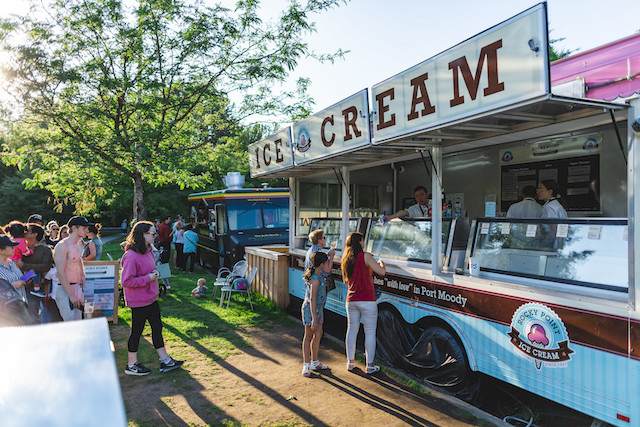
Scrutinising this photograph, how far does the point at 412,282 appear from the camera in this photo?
4.98m

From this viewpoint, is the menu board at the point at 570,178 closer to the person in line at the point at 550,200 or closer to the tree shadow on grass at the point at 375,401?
the person in line at the point at 550,200

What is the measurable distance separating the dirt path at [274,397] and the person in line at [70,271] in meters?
1.13

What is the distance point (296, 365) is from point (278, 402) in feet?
3.43

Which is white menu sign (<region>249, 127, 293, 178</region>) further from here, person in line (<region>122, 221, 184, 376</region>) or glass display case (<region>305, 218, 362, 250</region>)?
person in line (<region>122, 221, 184, 376</region>)

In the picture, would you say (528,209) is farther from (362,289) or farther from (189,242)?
(189,242)

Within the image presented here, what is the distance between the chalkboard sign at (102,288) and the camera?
7.24m

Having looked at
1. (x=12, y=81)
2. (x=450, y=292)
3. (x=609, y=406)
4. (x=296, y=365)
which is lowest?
(x=296, y=365)

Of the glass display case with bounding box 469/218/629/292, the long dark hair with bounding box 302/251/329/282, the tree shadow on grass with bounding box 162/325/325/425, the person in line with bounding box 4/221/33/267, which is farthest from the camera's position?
the person in line with bounding box 4/221/33/267

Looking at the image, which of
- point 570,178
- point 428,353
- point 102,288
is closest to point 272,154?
point 102,288

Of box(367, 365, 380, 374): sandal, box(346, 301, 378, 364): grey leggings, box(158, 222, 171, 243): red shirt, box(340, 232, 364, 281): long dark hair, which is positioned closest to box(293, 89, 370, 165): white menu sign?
box(340, 232, 364, 281): long dark hair

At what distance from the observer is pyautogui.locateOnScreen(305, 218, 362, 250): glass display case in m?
6.86

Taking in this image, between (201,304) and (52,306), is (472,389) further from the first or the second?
(201,304)

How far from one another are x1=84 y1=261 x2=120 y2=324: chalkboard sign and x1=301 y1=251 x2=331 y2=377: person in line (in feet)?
→ 13.1

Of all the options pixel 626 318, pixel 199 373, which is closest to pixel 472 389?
pixel 626 318
